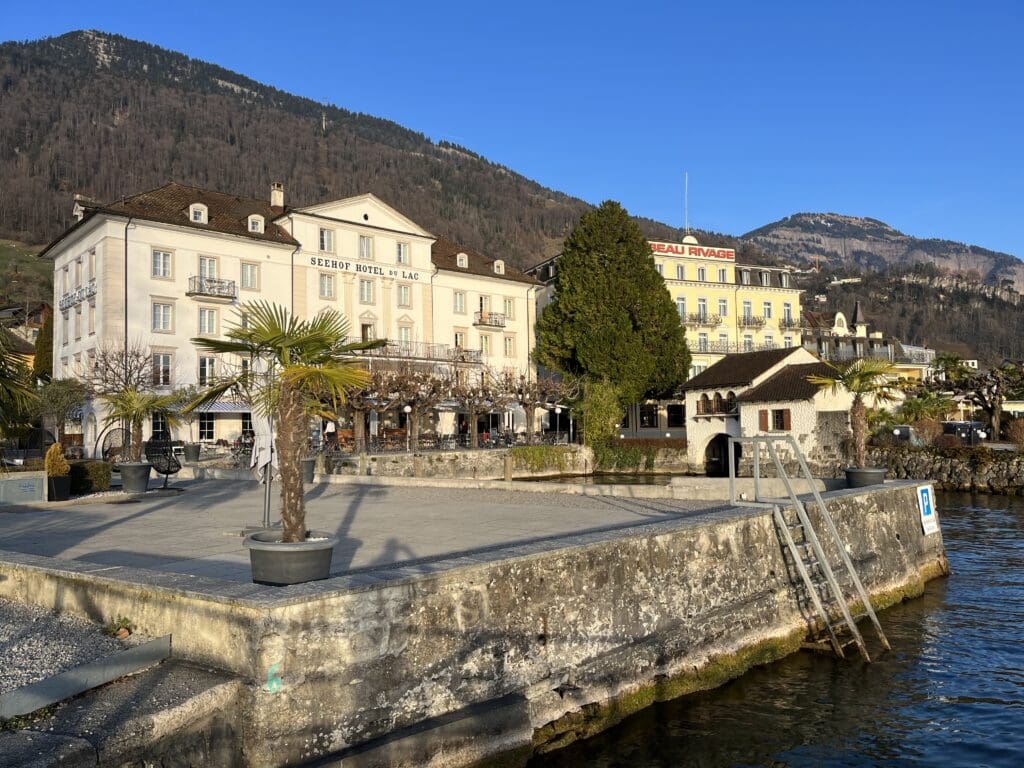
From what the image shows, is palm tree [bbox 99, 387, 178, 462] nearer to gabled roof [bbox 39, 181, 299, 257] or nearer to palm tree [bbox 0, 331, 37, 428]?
palm tree [bbox 0, 331, 37, 428]

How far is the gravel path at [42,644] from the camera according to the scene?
19.7ft

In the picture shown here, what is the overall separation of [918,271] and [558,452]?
17571 cm

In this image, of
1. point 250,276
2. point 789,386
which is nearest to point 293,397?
point 789,386

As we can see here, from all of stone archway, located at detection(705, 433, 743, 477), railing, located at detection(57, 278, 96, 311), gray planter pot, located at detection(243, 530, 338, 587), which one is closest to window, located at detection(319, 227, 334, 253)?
railing, located at detection(57, 278, 96, 311)

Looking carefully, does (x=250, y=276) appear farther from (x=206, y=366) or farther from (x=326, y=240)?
(x=206, y=366)

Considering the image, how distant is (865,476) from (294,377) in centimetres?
1227

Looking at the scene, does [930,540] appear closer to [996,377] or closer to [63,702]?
[63,702]

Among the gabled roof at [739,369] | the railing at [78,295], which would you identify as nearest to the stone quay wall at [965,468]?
the gabled roof at [739,369]

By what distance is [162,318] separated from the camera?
40656mm

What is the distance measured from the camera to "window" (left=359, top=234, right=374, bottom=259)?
4900cm

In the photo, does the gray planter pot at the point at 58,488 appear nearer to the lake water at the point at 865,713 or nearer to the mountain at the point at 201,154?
the lake water at the point at 865,713

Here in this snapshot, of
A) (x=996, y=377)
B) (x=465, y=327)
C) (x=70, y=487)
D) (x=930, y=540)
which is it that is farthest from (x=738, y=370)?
(x=70, y=487)

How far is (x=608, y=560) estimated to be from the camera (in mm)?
9102

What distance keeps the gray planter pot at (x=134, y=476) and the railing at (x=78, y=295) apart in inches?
997
